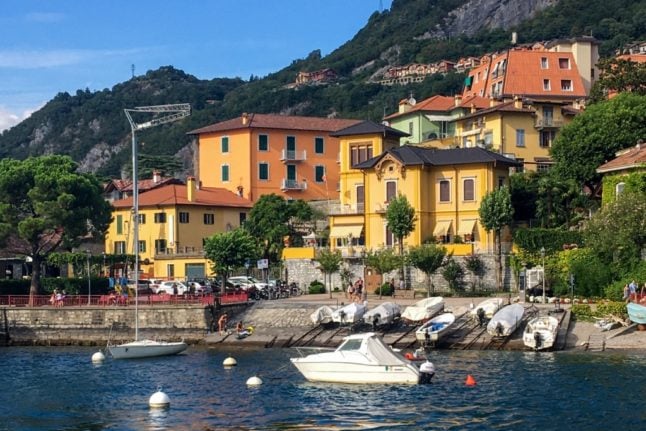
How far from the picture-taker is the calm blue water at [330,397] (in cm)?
3688

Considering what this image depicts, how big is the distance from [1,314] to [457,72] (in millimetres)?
135739

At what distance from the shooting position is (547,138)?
90812 millimetres

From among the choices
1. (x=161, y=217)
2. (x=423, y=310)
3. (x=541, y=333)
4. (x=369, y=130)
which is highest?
(x=369, y=130)

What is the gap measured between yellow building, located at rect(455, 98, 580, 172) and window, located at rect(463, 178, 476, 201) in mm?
12780

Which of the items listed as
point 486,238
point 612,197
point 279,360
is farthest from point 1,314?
point 612,197

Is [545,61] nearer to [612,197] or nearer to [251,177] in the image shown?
[251,177]

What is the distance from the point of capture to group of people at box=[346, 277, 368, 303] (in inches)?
2638

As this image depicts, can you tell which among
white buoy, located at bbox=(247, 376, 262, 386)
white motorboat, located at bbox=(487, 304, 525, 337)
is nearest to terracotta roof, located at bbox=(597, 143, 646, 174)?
white motorboat, located at bbox=(487, 304, 525, 337)

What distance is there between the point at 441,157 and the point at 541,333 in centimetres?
2616

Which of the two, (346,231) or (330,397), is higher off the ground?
(346,231)

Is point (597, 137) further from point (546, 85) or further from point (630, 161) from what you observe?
point (546, 85)

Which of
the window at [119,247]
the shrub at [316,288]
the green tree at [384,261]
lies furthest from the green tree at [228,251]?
the window at [119,247]

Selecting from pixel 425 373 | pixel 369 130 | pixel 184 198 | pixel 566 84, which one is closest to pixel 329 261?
pixel 369 130

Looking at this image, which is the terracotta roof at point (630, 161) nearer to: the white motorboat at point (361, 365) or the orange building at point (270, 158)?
the white motorboat at point (361, 365)
